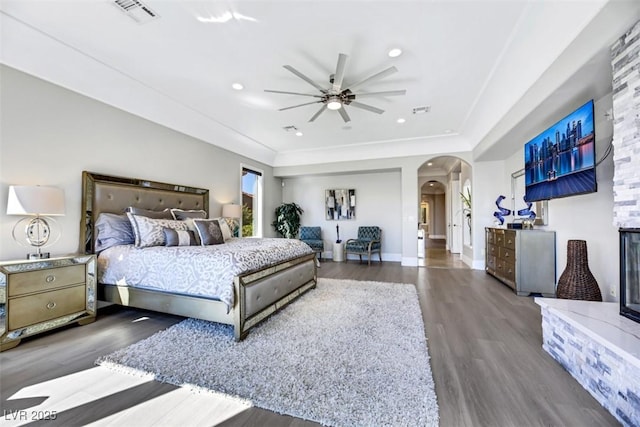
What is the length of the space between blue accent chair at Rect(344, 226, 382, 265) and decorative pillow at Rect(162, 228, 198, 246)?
13.4 feet

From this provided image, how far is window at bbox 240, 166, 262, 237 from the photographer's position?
20.7 ft

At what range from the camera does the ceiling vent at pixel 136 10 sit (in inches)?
84.7

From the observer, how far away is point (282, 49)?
108 inches

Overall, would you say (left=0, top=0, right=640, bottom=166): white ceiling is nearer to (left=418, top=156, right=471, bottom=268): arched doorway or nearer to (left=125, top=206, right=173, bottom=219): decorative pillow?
(left=125, top=206, right=173, bottom=219): decorative pillow

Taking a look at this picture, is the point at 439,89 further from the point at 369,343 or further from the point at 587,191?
the point at 369,343

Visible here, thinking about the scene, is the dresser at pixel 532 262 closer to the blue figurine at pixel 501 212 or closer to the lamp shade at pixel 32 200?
the blue figurine at pixel 501 212

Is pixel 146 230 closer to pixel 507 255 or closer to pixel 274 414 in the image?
pixel 274 414

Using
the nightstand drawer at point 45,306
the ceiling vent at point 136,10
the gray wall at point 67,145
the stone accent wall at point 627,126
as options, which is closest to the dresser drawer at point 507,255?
the stone accent wall at point 627,126

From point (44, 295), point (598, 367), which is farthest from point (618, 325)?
point (44, 295)

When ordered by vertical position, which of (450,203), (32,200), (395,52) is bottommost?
(32,200)

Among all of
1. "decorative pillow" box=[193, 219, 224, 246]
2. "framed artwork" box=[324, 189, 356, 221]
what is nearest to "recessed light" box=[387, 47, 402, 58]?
"decorative pillow" box=[193, 219, 224, 246]

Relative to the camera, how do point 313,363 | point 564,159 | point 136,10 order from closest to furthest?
point 313,363 < point 136,10 < point 564,159

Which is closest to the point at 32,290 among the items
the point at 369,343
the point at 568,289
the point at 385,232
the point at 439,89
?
the point at 369,343

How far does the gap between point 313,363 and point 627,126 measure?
110 inches
